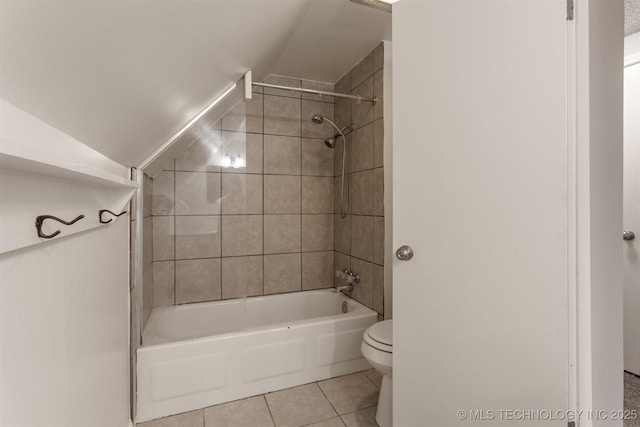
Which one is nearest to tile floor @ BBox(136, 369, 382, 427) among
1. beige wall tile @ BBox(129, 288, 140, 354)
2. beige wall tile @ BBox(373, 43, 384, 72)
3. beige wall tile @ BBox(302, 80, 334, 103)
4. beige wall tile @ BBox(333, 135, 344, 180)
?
beige wall tile @ BBox(129, 288, 140, 354)

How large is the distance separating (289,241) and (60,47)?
229 cm

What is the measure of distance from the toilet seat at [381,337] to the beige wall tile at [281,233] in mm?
1176

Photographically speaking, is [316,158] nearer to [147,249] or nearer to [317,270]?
[317,270]

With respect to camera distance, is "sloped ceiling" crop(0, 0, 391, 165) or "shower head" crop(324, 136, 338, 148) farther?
"shower head" crop(324, 136, 338, 148)

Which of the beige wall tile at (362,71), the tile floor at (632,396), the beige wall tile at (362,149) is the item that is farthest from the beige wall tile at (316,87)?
the tile floor at (632,396)

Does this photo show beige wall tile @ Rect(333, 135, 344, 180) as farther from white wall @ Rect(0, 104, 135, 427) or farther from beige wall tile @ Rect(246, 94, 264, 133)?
white wall @ Rect(0, 104, 135, 427)

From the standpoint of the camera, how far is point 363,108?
2344mm

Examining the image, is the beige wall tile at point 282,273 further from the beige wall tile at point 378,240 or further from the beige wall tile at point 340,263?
the beige wall tile at point 378,240

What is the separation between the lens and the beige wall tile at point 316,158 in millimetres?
2707

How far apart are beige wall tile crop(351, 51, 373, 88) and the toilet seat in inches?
69.7

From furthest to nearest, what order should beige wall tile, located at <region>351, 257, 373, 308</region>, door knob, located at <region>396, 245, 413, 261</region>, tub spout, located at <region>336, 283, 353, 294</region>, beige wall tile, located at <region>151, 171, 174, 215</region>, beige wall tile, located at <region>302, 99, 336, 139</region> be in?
beige wall tile, located at <region>302, 99, 336, 139</region>, tub spout, located at <region>336, 283, 353, 294</region>, beige wall tile, located at <region>351, 257, 373, 308</region>, beige wall tile, located at <region>151, 171, 174, 215</region>, door knob, located at <region>396, 245, 413, 261</region>

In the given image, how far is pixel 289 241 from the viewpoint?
2.66 metres

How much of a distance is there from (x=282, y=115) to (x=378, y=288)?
1631mm

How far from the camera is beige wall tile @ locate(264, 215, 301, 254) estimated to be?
2.59m
